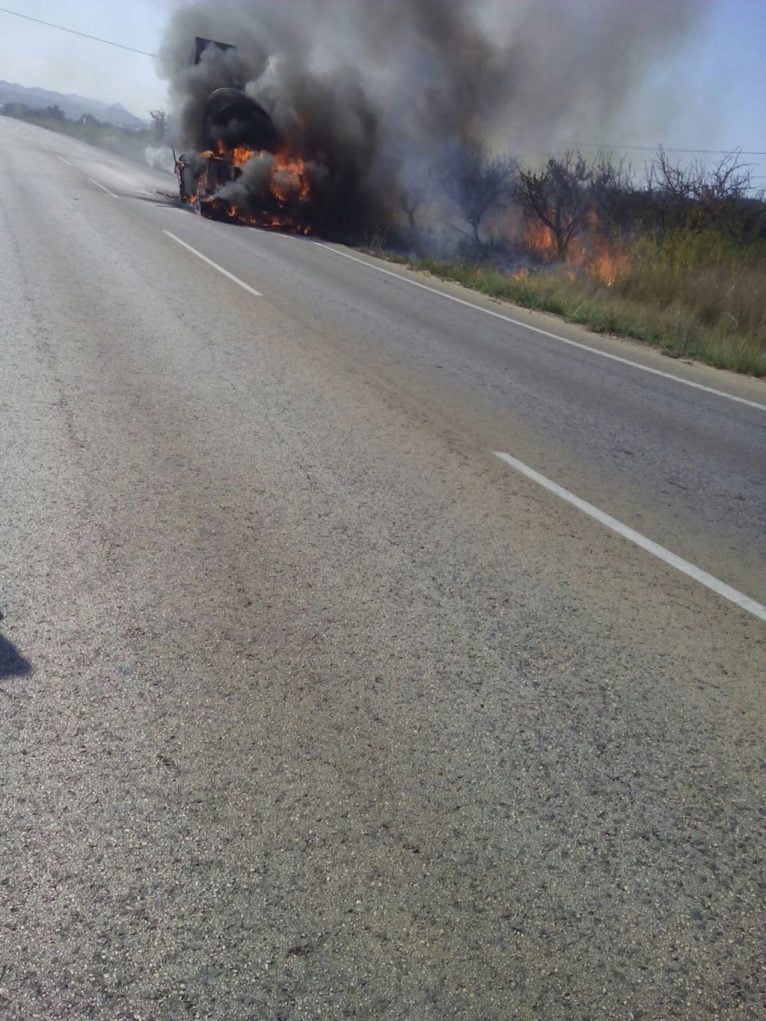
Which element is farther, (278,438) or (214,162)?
(214,162)

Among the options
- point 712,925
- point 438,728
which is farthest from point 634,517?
point 712,925

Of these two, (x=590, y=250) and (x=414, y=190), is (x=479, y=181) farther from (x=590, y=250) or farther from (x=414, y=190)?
(x=590, y=250)

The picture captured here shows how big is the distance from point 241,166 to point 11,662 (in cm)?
2497

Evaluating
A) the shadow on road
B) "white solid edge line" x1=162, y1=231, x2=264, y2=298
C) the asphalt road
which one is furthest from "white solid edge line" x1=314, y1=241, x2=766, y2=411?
the shadow on road

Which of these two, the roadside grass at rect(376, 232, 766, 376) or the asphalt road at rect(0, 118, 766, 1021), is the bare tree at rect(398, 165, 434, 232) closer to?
the roadside grass at rect(376, 232, 766, 376)

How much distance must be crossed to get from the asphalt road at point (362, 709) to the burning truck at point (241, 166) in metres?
19.4

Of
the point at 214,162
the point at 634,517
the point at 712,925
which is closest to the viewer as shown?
the point at 712,925

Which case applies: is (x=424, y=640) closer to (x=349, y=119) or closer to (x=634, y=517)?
(x=634, y=517)

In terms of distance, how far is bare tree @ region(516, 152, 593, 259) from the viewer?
23.5m

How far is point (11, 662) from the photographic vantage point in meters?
3.28

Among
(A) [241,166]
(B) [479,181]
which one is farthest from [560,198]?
(A) [241,166]

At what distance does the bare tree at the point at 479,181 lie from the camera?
88.7 feet

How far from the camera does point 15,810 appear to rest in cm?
258

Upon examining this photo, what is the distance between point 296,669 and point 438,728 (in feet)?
1.99
